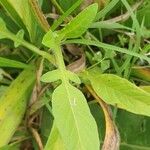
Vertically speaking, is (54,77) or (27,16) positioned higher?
(27,16)

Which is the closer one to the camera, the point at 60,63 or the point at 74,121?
the point at 74,121

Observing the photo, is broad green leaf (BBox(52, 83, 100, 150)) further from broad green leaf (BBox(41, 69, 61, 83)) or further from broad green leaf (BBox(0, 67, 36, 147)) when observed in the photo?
broad green leaf (BBox(0, 67, 36, 147))

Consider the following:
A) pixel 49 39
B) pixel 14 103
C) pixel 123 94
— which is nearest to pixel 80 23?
pixel 49 39

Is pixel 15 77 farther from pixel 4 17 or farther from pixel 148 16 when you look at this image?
pixel 148 16

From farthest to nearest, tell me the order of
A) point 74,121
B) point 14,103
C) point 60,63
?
point 14,103 → point 60,63 → point 74,121

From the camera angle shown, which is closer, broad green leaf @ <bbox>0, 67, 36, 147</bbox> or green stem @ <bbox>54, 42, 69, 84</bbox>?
green stem @ <bbox>54, 42, 69, 84</bbox>

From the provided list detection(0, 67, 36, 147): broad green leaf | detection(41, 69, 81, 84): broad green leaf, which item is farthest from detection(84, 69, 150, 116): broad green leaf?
detection(0, 67, 36, 147): broad green leaf

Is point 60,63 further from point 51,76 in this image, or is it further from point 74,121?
point 74,121
